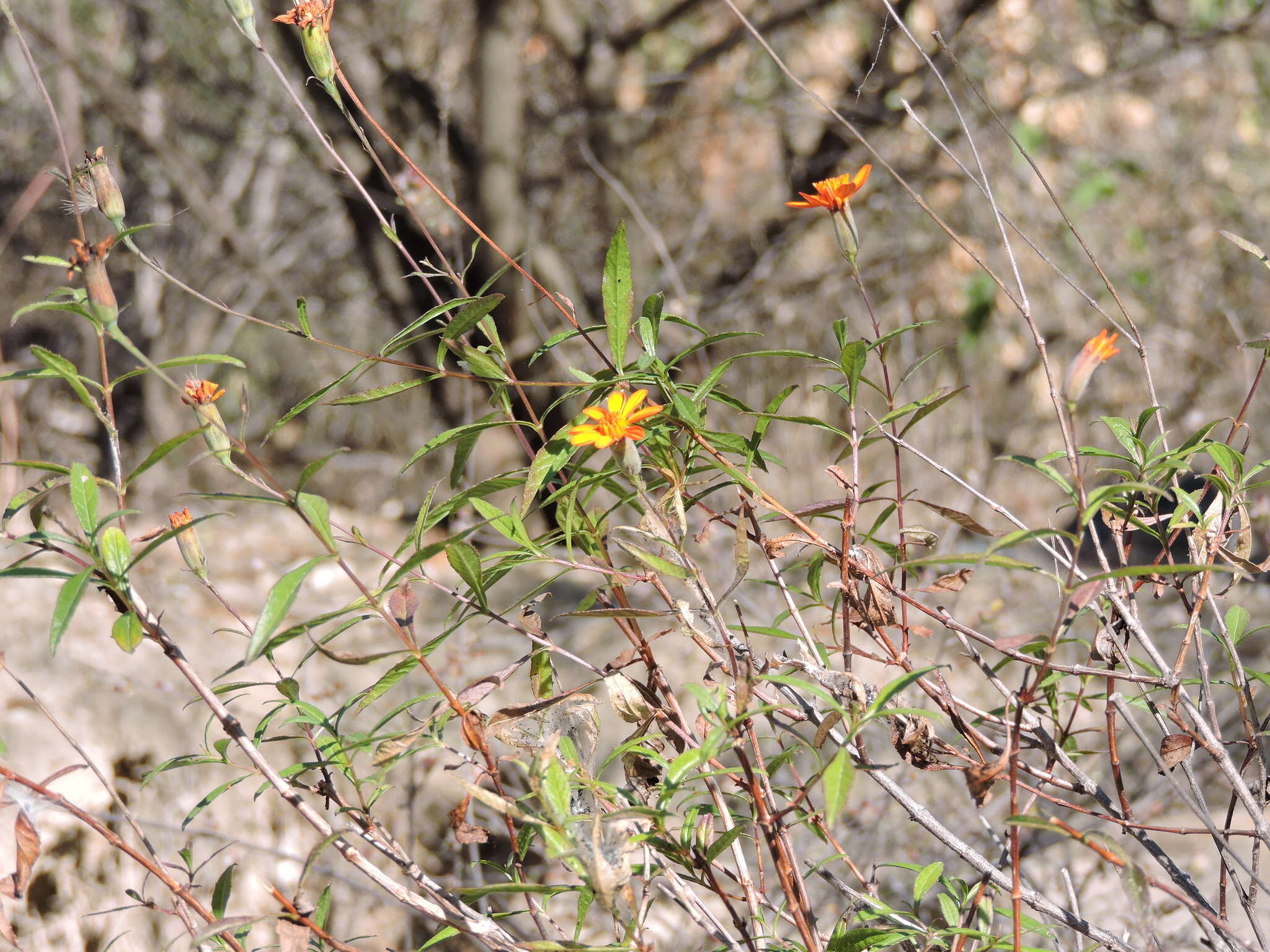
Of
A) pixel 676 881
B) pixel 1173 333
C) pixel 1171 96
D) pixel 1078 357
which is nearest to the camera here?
pixel 1078 357

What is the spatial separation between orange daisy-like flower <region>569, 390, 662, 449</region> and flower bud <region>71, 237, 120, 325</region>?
326 mm

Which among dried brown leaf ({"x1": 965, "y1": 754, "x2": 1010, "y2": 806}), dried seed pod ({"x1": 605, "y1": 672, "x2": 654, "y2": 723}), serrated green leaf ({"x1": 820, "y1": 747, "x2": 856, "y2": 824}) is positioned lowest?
dried brown leaf ({"x1": 965, "y1": 754, "x2": 1010, "y2": 806})

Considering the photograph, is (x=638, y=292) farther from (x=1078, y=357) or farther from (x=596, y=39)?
(x=1078, y=357)

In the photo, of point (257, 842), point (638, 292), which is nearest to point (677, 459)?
point (257, 842)

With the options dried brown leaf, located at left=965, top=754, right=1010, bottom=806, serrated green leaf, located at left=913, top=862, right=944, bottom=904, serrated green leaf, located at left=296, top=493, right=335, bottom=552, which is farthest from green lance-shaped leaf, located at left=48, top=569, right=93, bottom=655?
serrated green leaf, located at left=913, top=862, right=944, bottom=904

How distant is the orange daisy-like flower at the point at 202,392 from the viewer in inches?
30.2

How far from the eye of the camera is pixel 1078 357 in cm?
72

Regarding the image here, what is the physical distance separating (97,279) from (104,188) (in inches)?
6.5

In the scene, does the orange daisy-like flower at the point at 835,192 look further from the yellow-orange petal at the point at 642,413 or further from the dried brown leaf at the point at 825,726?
the dried brown leaf at the point at 825,726

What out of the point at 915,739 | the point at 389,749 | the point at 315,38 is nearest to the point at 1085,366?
the point at 915,739

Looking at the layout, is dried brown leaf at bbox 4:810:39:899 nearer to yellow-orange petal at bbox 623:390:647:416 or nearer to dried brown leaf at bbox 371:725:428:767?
dried brown leaf at bbox 371:725:428:767

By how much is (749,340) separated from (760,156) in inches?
33.7

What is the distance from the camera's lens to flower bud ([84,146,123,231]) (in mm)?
807

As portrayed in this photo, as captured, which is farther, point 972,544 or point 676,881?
point 972,544
